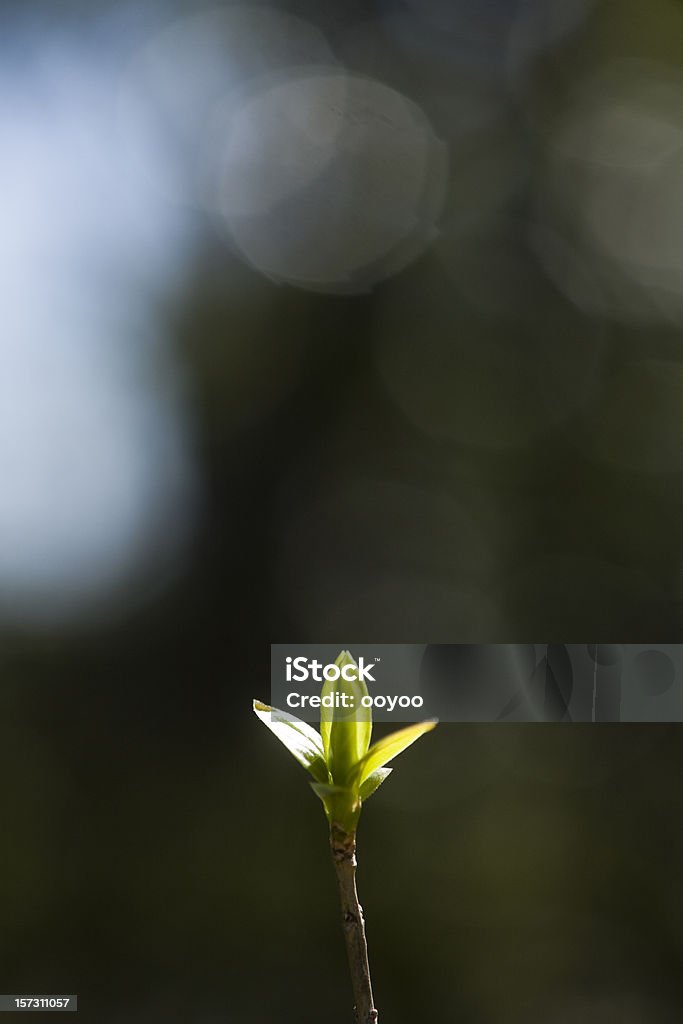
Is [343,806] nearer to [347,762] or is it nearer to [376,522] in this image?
[347,762]

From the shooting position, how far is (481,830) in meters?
0.75

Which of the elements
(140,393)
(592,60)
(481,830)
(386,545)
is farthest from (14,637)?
(592,60)

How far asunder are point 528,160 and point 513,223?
0.07 meters

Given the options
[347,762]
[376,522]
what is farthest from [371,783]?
[376,522]

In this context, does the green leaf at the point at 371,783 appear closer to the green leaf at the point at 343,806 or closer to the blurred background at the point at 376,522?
the green leaf at the point at 343,806

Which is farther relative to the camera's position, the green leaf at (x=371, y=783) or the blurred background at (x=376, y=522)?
the blurred background at (x=376, y=522)

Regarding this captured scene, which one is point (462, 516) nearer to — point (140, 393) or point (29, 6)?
point (140, 393)

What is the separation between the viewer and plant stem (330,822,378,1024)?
166mm

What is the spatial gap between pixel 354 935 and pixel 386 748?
0.04 m

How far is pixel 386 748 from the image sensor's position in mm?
191

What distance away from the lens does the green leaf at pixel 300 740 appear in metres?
0.19

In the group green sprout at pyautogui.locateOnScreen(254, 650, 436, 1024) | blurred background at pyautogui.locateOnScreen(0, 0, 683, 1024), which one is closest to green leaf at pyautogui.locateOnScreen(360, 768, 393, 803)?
green sprout at pyautogui.locateOnScreen(254, 650, 436, 1024)

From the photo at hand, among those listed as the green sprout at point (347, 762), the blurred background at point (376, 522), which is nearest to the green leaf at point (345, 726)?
the green sprout at point (347, 762)

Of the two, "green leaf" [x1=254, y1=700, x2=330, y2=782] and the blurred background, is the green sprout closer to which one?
"green leaf" [x1=254, y1=700, x2=330, y2=782]
